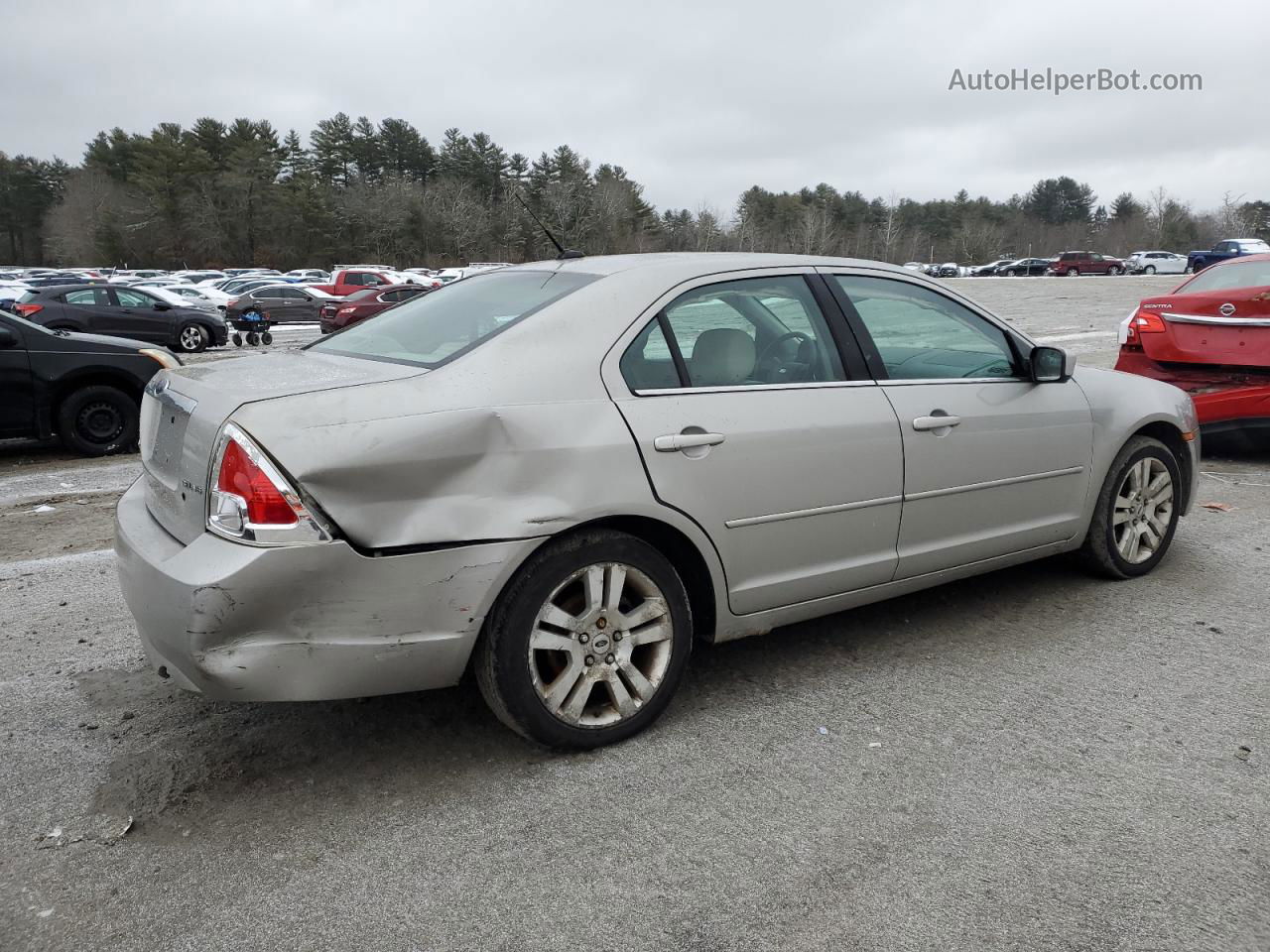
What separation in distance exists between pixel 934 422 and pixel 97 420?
25.9 ft

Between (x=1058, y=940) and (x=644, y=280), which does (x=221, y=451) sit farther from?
(x=1058, y=940)

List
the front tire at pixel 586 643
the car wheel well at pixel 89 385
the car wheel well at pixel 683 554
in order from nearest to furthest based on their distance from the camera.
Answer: the front tire at pixel 586 643, the car wheel well at pixel 683 554, the car wheel well at pixel 89 385

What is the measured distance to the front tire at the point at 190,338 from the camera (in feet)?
70.8

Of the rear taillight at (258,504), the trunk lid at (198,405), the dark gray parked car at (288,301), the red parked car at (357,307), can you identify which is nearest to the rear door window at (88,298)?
the red parked car at (357,307)

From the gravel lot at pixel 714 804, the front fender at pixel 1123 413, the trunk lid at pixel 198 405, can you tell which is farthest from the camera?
the front fender at pixel 1123 413

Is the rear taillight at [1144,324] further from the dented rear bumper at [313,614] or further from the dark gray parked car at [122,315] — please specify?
the dark gray parked car at [122,315]

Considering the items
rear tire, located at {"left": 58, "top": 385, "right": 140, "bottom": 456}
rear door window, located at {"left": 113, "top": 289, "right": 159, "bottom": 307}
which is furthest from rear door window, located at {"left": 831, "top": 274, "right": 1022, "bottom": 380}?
rear door window, located at {"left": 113, "top": 289, "right": 159, "bottom": 307}

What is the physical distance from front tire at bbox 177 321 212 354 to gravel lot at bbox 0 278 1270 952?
62.4 ft

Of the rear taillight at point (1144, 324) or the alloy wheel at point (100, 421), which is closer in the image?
the rear taillight at point (1144, 324)

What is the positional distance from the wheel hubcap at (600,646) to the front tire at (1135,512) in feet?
8.05

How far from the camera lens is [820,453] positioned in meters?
3.46

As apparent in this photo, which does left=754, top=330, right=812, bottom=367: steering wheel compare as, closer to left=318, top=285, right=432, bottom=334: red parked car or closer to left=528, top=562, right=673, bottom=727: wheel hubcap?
left=528, top=562, right=673, bottom=727: wheel hubcap

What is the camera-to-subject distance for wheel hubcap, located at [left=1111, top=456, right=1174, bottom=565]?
15.3 ft

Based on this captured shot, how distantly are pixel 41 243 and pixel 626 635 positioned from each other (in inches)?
4476
